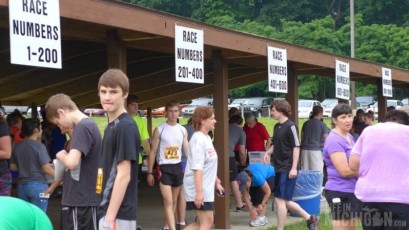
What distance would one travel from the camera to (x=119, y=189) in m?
5.30

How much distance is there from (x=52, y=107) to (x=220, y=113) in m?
5.54

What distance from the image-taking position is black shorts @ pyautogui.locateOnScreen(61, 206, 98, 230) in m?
6.07

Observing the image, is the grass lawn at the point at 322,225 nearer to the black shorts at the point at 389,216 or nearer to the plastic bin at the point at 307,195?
the plastic bin at the point at 307,195

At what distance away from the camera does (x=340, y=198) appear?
7.24 meters

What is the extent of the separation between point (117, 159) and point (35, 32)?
1.82 metres

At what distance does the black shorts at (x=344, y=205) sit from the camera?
7.19 metres

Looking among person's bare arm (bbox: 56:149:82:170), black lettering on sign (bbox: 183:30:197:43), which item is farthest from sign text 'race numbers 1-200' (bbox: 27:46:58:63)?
black lettering on sign (bbox: 183:30:197:43)

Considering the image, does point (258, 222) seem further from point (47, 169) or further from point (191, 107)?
point (191, 107)

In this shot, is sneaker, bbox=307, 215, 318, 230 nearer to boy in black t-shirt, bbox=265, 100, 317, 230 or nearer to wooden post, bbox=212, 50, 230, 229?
boy in black t-shirt, bbox=265, 100, 317, 230

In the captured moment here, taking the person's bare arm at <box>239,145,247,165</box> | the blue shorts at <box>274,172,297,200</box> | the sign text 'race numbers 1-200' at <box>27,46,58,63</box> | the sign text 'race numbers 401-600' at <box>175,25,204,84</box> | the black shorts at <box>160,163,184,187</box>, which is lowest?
the blue shorts at <box>274,172,297,200</box>

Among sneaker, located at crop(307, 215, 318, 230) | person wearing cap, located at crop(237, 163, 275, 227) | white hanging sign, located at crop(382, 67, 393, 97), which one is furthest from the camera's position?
white hanging sign, located at crop(382, 67, 393, 97)

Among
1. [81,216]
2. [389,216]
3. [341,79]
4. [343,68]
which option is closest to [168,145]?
[81,216]

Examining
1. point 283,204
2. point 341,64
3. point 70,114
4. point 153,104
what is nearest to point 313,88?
point 153,104

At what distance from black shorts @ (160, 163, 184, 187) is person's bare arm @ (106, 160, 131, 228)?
4690mm
